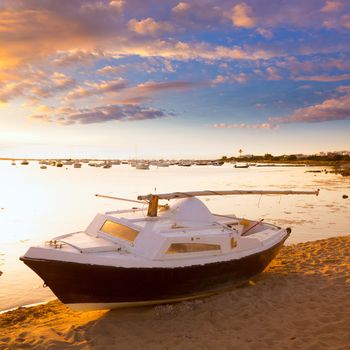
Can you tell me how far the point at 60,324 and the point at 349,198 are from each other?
3814 centimetres

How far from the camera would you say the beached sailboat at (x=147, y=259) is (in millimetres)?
9508

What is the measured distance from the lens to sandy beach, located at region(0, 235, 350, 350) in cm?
845

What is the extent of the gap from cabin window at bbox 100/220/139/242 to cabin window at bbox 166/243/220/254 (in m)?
1.22

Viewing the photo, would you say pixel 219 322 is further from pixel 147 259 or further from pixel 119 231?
pixel 119 231

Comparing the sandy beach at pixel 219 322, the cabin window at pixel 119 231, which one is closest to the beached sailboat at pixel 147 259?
the cabin window at pixel 119 231

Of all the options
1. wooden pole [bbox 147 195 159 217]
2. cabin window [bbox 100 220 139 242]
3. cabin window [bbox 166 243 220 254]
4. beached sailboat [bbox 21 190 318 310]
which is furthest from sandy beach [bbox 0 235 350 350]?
wooden pole [bbox 147 195 159 217]

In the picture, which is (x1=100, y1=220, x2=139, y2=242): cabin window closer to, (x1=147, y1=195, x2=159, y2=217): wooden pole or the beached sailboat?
the beached sailboat

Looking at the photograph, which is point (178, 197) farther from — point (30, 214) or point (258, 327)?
point (30, 214)

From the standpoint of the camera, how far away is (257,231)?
15.3 metres

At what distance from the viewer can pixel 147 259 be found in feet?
32.6

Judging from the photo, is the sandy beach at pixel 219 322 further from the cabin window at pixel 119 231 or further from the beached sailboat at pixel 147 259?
the cabin window at pixel 119 231

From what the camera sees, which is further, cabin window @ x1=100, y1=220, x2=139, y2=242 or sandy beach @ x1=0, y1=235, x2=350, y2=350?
cabin window @ x1=100, y1=220, x2=139, y2=242

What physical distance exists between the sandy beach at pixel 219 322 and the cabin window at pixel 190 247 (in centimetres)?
161

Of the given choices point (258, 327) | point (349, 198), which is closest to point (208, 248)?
point (258, 327)
